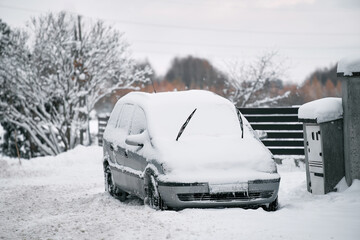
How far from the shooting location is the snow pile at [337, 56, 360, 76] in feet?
30.1

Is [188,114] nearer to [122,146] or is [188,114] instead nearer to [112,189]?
[122,146]

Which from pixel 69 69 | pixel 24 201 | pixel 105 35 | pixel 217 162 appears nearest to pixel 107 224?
pixel 217 162

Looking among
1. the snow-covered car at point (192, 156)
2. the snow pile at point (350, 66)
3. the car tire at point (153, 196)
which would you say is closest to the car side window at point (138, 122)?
the snow-covered car at point (192, 156)

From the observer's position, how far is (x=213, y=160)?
841 centimetres

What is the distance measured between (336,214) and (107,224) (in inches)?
107

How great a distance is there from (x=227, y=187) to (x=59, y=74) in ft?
77.1

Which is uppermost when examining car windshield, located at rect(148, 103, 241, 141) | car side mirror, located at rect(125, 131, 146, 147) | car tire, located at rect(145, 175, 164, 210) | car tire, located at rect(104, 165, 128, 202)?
car windshield, located at rect(148, 103, 241, 141)

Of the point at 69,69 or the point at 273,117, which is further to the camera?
the point at 69,69

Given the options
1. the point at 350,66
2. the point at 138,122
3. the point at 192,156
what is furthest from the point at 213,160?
the point at 350,66

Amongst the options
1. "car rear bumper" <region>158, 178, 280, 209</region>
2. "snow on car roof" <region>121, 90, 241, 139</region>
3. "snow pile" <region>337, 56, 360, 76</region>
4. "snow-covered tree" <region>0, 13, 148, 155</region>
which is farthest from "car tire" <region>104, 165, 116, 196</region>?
"snow-covered tree" <region>0, 13, 148, 155</region>

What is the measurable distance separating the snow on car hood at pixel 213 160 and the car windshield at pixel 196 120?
0.74ft

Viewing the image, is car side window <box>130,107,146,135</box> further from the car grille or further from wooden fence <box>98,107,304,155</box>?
wooden fence <box>98,107,304,155</box>

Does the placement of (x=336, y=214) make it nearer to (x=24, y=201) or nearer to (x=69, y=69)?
(x=24, y=201)

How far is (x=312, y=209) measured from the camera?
828 cm
